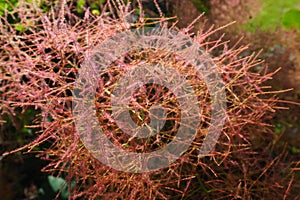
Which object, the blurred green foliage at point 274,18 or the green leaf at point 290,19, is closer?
the blurred green foliage at point 274,18

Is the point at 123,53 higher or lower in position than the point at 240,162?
higher

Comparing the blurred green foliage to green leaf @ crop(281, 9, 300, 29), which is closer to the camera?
the blurred green foliage

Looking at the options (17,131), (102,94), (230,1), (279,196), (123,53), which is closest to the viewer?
(102,94)

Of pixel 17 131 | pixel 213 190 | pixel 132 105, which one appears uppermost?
pixel 132 105

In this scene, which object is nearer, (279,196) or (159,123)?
(159,123)

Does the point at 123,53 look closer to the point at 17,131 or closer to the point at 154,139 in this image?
the point at 154,139

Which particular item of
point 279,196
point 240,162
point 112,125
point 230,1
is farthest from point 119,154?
point 230,1

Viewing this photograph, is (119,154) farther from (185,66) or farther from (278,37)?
(278,37)

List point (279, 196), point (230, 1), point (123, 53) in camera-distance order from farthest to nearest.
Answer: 1. point (230, 1)
2. point (279, 196)
3. point (123, 53)

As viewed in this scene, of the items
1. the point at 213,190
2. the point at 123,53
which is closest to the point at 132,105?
the point at 123,53
